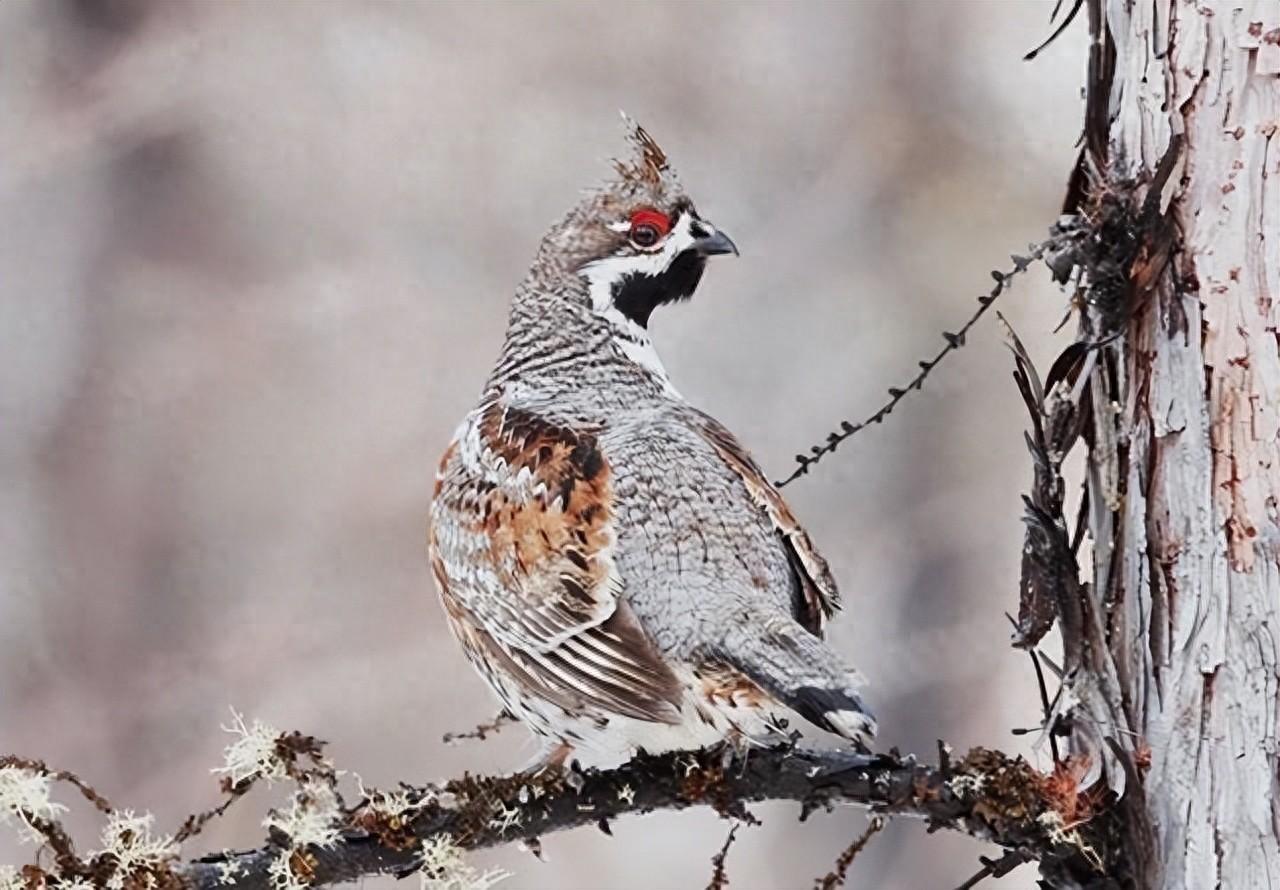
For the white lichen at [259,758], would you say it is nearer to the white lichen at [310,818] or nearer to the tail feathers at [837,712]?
the white lichen at [310,818]

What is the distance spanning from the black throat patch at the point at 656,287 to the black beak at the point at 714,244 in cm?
1

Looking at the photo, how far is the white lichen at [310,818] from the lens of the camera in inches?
47.7

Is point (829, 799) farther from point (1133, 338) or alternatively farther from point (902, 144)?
point (902, 144)

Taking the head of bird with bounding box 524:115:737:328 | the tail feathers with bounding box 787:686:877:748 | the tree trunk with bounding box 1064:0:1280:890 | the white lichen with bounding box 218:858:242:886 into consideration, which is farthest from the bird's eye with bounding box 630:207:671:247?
the white lichen with bounding box 218:858:242:886

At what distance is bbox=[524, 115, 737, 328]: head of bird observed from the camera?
4.99 feet

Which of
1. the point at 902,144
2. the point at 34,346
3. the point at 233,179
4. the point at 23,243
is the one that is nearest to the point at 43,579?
the point at 34,346

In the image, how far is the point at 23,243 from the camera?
215cm

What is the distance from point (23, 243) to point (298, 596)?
2.02 ft

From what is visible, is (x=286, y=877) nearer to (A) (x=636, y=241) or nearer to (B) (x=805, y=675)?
(B) (x=805, y=675)

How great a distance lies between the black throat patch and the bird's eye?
1.2 inches

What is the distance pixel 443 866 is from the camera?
1222mm

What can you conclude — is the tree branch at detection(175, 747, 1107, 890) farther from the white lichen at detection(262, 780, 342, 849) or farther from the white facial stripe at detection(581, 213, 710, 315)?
the white facial stripe at detection(581, 213, 710, 315)

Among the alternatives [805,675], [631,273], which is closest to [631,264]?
[631,273]

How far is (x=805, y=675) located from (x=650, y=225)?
55 centimetres
